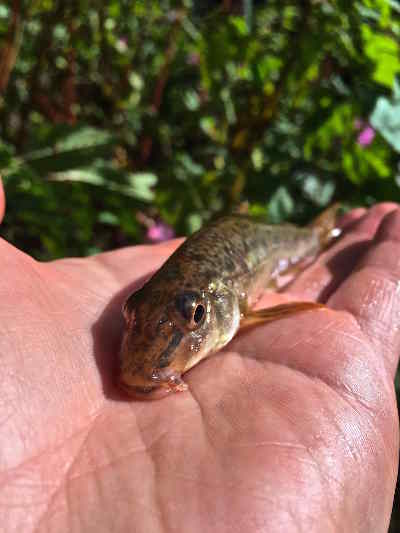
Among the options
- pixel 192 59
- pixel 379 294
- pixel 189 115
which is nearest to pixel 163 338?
pixel 379 294

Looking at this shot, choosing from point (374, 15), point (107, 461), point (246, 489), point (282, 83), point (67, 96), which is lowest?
point (107, 461)

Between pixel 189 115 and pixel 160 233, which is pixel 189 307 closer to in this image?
pixel 160 233

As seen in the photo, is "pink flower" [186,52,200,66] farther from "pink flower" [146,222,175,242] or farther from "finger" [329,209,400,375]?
"finger" [329,209,400,375]

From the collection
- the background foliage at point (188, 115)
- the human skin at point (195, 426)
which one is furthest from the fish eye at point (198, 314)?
the background foliage at point (188, 115)

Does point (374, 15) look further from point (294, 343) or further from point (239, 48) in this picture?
point (294, 343)

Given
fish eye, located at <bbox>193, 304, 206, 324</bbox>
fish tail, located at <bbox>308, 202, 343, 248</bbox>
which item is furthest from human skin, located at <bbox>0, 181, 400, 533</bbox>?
fish tail, located at <bbox>308, 202, 343, 248</bbox>

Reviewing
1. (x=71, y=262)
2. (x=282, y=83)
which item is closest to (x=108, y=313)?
(x=71, y=262)

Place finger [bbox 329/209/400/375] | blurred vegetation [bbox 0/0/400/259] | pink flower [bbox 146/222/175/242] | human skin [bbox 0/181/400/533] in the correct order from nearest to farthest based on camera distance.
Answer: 1. human skin [bbox 0/181/400/533]
2. finger [bbox 329/209/400/375]
3. blurred vegetation [bbox 0/0/400/259]
4. pink flower [bbox 146/222/175/242]
